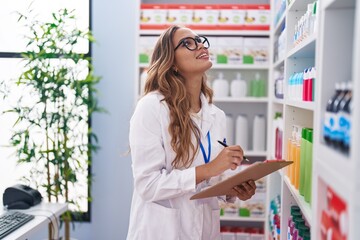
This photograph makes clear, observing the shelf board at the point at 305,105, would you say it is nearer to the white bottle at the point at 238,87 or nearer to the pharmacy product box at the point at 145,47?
the white bottle at the point at 238,87

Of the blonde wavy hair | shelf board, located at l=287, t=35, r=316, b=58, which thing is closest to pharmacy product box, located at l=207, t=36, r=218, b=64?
shelf board, located at l=287, t=35, r=316, b=58

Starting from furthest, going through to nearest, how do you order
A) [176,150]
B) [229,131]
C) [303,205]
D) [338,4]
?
[229,131]
[176,150]
[303,205]
[338,4]

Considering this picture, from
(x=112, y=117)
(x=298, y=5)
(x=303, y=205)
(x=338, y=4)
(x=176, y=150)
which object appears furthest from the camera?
(x=112, y=117)

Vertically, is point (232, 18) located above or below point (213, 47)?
above

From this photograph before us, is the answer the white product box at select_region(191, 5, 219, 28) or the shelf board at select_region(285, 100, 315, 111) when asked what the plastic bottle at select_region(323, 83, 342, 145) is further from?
the white product box at select_region(191, 5, 219, 28)

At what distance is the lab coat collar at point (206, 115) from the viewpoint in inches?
83.8

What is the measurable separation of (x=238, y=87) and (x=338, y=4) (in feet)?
8.47

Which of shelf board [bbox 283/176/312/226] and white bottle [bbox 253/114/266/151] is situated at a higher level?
white bottle [bbox 253/114/266/151]

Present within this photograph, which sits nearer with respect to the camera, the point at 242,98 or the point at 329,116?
the point at 329,116

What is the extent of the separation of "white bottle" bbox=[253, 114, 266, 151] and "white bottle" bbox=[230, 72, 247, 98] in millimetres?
241

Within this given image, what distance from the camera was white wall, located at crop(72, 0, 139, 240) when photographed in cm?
402

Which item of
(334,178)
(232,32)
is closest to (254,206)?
(232,32)

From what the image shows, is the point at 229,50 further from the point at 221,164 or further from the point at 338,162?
the point at 338,162

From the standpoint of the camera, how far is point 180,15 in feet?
12.2
